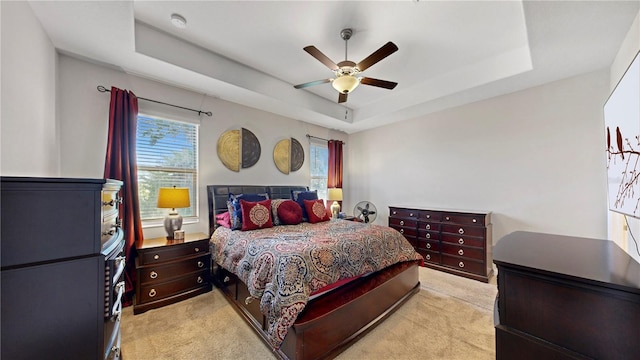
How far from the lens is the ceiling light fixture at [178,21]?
2.21 meters

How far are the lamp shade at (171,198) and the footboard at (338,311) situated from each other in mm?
1019

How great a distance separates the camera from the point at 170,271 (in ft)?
8.48

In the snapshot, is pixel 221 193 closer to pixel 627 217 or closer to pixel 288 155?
pixel 288 155

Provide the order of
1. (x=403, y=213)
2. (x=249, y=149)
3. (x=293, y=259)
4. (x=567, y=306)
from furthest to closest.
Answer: (x=403, y=213)
(x=249, y=149)
(x=293, y=259)
(x=567, y=306)

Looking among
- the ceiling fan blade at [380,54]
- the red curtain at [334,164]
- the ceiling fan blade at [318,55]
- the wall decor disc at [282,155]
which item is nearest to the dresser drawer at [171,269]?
the wall decor disc at [282,155]

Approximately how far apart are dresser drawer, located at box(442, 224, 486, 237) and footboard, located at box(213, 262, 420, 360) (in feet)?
3.83

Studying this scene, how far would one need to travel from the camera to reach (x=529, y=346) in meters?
0.90

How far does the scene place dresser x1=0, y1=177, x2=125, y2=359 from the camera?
861 millimetres

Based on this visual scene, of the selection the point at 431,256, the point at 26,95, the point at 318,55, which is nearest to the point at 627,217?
the point at 431,256

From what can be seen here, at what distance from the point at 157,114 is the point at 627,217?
4.83 metres

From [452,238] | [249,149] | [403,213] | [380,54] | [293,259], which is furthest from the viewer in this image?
[403,213]

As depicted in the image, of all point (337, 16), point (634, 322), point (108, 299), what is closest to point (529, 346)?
point (634, 322)

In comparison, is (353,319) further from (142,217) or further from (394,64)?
(394,64)

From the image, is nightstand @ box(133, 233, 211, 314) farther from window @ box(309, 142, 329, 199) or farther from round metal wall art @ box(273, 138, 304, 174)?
window @ box(309, 142, 329, 199)
